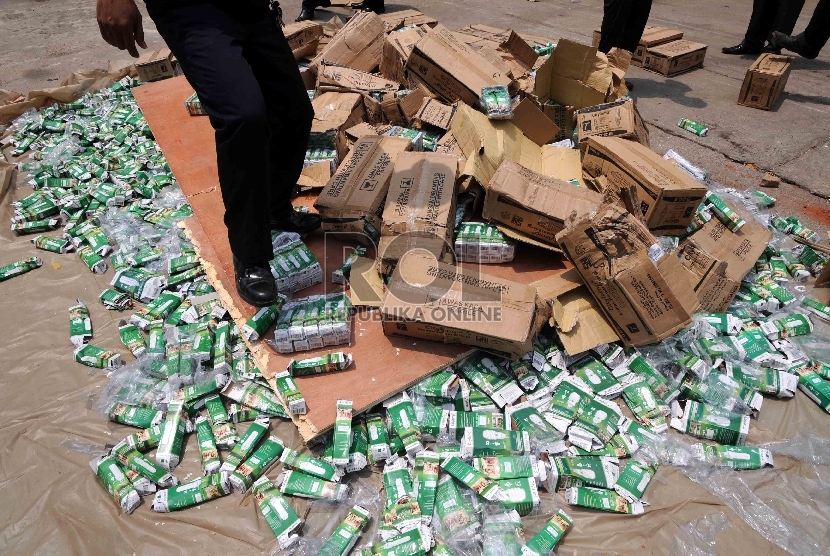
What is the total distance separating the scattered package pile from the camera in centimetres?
176

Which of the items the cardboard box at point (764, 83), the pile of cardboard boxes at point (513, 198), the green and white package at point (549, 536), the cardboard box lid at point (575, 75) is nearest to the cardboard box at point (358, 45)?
the pile of cardboard boxes at point (513, 198)

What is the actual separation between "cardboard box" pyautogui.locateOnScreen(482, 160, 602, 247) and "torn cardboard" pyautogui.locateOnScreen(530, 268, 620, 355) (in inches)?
8.9

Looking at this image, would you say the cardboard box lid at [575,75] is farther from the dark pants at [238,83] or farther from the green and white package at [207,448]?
the green and white package at [207,448]

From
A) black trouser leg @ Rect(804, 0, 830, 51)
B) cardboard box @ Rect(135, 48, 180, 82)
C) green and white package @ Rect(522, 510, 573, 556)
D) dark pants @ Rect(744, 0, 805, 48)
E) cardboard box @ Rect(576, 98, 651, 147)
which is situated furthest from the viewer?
dark pants @ Rect(744, 0, 805, 48)

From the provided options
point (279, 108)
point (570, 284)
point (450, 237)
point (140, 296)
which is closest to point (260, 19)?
point (279, 108)

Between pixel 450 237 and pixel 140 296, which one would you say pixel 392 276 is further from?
pixel 140 296

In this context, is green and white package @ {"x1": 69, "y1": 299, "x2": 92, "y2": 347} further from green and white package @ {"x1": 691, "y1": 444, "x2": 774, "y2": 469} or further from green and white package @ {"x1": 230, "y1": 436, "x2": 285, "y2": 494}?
green and white package @ {"x1": 691, "y1": 444, "x2": 774, "y2": 469}

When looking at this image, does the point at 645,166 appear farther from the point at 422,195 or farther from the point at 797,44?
the point at 797,44

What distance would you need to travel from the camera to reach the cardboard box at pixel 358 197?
7.98 ft

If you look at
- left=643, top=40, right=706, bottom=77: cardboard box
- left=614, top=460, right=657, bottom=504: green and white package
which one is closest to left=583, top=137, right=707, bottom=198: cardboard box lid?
left=614, top=460, right=657, bottom=504: green and white package

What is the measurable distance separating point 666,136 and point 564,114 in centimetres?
113

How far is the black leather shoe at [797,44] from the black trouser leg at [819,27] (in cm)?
3

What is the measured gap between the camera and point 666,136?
12.9 ft

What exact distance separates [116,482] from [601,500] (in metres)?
1.70
